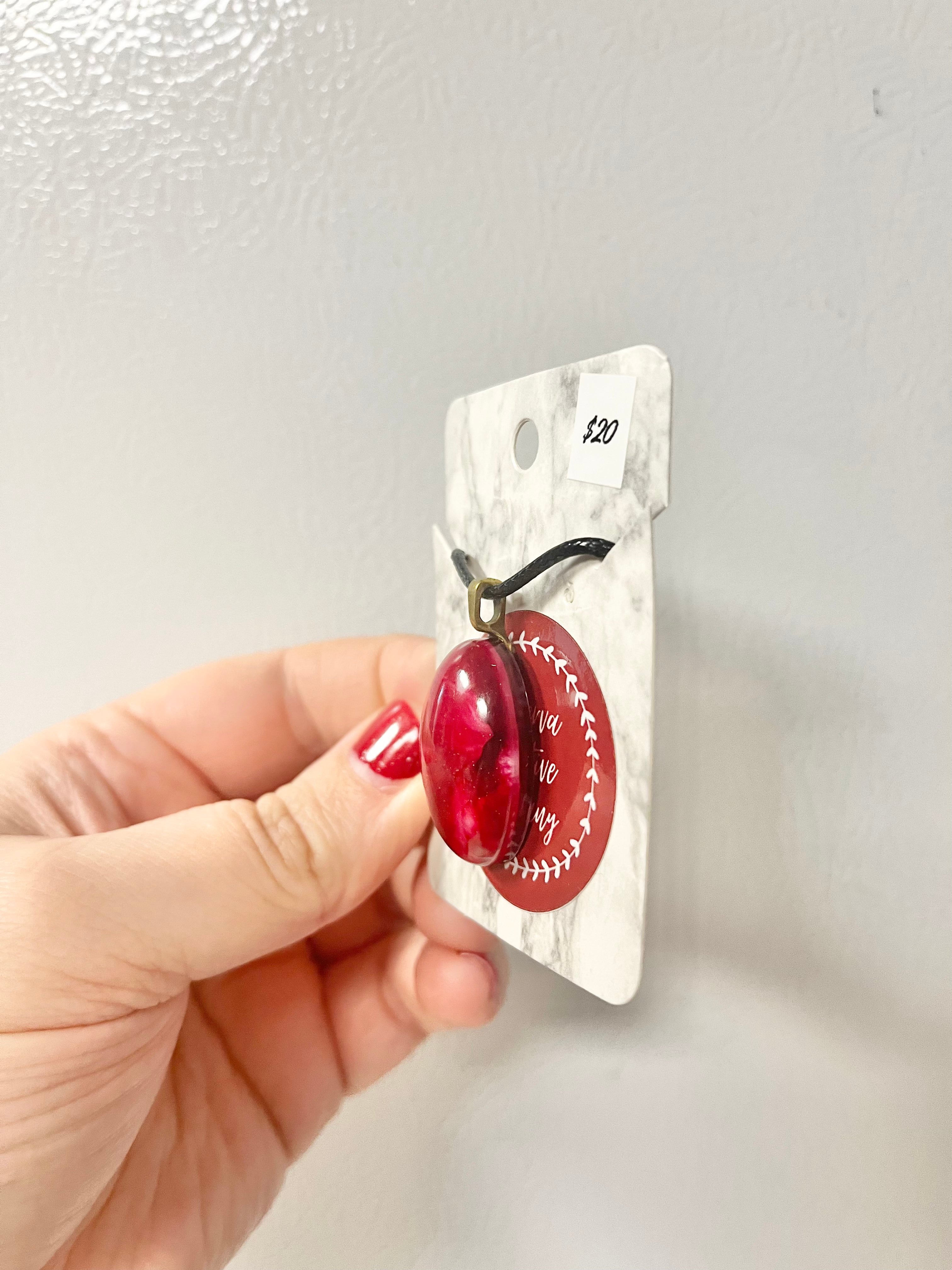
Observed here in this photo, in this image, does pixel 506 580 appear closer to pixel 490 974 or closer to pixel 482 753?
pixel 482 753

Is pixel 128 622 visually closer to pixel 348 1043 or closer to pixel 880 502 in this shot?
pixel 348 1043

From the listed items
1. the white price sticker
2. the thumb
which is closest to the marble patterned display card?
the white price sticker

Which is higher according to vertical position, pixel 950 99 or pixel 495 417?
pixel 950 99

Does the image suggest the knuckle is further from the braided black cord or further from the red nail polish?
the braided black cord

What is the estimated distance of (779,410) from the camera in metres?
0.51

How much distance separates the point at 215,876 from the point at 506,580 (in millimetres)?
232

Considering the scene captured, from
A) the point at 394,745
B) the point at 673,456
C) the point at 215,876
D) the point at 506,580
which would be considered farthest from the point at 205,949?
the point at 673,456

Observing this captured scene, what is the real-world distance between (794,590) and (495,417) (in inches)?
8.4

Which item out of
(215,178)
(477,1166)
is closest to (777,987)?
(477,1166)

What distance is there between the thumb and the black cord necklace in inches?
6.2

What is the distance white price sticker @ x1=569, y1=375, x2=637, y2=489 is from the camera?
14.3 inches

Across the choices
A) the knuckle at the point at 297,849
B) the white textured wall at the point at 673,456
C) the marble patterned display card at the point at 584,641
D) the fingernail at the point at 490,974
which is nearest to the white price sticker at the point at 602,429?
the marble patterned display card at the point at 584,641

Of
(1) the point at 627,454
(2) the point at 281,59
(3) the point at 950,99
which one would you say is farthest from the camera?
(2) the point at 281,59

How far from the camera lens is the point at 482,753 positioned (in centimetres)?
39
